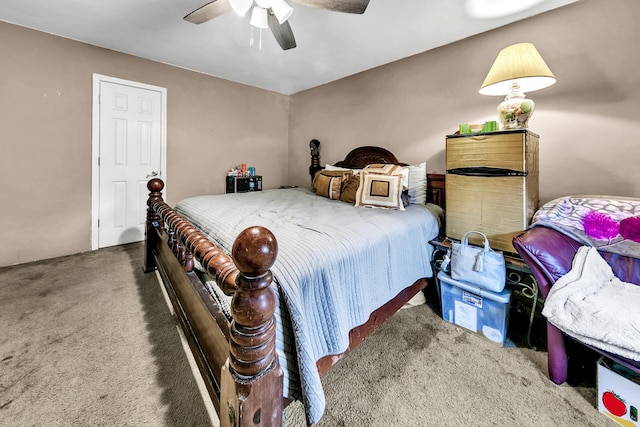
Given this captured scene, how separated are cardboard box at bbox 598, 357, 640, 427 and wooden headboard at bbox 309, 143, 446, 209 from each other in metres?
1.77

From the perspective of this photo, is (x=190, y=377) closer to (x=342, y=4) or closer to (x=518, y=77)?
(x=342, y=4)

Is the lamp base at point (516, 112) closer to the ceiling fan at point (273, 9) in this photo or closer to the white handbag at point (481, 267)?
the white handbag at point (481, 267)

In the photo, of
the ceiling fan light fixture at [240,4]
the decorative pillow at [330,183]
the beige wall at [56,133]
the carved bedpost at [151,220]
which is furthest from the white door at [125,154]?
the ceiling fan light fixture at [240,4]

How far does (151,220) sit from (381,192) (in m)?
2.09

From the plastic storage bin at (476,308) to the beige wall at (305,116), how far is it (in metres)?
1.19

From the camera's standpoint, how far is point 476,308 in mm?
1806

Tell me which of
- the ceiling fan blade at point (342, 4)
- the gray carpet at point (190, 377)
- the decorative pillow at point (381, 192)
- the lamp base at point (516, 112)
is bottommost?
the gray carpet at point (190, 377)

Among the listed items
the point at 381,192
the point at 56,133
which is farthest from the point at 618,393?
the point at 56,133

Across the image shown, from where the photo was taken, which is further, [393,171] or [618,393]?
[393,171]

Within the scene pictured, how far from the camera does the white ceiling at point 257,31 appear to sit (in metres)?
2.31

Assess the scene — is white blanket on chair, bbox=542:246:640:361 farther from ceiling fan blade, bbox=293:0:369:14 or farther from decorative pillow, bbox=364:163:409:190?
ceiling fan blade, bbox=293:0:369:14

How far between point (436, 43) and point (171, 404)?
3.62 m

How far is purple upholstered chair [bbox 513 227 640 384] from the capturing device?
1371 millimetres

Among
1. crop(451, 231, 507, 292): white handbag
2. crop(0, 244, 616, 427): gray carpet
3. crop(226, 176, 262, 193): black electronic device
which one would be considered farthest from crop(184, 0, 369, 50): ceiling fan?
crop(226, 176, 262, 193): black electronic device
